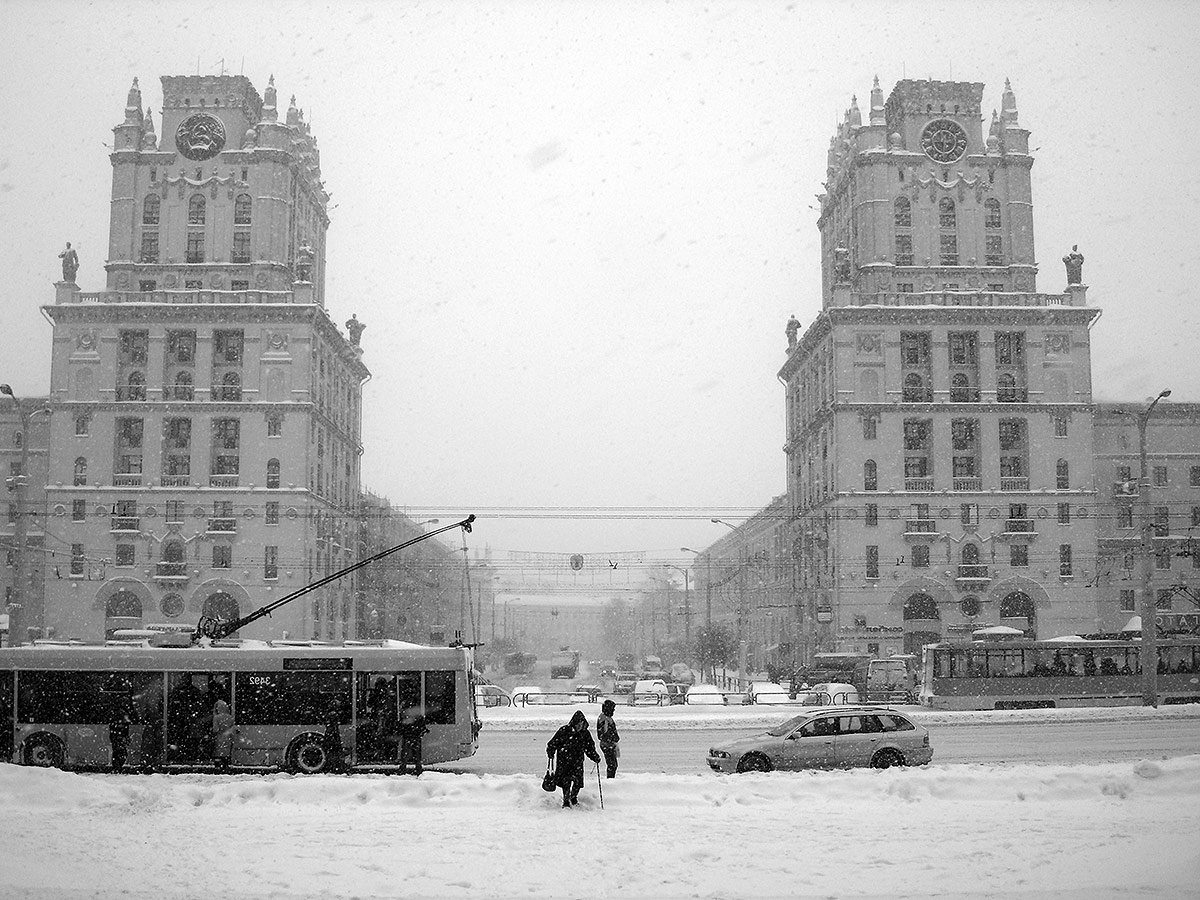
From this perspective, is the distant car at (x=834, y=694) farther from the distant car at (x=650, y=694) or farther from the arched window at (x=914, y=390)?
the arched window at (x=914, y=390)

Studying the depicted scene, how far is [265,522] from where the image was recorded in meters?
76.2

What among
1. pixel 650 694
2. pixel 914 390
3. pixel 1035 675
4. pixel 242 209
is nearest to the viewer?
pixel 1035 675

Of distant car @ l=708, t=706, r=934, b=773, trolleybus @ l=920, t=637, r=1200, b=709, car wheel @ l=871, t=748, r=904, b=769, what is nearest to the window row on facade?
trolleybus @ l=920, t=637, r=1200, b=709

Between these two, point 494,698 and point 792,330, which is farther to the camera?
point 792,330

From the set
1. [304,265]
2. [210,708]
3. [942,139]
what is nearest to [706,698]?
[210,708]

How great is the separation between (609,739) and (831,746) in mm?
4579

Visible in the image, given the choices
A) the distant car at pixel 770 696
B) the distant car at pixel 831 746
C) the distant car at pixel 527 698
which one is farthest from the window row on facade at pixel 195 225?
the distant car at pixel 831 746

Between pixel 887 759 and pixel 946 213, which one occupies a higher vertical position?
pixel 946 213

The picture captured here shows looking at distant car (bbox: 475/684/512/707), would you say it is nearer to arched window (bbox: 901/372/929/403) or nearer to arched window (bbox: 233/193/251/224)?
arched window (bbox: 901/372/929/403)

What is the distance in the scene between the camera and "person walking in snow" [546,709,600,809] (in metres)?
16.4

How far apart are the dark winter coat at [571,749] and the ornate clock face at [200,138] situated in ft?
243

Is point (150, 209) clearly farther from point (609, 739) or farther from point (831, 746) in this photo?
point (831, 746)

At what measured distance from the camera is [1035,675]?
46.2 metres

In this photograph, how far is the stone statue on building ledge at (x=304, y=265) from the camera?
266ft
